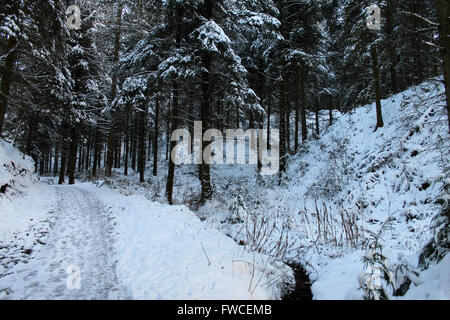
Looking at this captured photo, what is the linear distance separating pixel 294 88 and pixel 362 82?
530cm

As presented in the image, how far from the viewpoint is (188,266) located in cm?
403

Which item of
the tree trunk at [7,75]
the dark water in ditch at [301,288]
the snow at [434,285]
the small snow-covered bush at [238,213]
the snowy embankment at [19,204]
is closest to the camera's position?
the snow at [434,285]

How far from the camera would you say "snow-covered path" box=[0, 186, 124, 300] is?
133 inches

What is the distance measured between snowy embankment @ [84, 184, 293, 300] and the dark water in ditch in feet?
0.62

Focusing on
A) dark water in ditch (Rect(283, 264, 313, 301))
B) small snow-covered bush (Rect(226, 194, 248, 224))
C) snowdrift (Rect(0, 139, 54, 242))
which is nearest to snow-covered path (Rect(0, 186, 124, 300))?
snowdrift (Rect(0, 139, 54, 242))

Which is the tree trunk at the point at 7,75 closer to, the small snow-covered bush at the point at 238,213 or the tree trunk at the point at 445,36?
the small snow-covered bush at the point at 238,213

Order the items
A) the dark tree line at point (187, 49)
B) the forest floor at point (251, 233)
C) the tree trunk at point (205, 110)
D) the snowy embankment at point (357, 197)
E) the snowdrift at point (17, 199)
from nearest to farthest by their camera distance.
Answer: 1. the forest floor at point (251, 233)
2. the snowy embankment at point (357, 197)
3. the snowdrift at point (17, 199)
4. the dark tree line at point (187, 49)
5. the tree trunk at point (205, 110)

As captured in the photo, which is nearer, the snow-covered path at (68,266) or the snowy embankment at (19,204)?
the snow-covered path at (68,266)

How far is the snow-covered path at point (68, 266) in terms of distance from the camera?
11.1 feet

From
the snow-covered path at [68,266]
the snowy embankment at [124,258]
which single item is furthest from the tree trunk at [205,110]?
the snow-covered path at [68,266]

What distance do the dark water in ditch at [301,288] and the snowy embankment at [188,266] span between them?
189 mm

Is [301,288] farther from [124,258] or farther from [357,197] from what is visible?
[357,197]

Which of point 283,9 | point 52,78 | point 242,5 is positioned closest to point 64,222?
point 52,78
